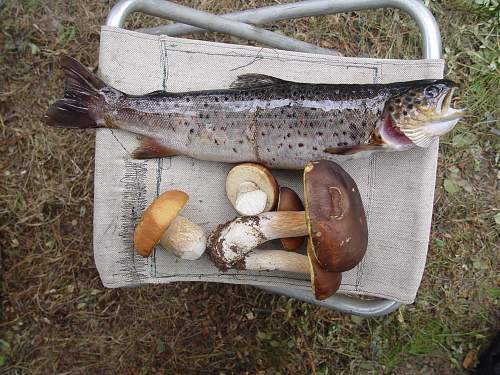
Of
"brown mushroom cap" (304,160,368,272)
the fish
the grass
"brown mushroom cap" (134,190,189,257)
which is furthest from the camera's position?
the grass

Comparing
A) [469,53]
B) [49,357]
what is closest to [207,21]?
[469,53]

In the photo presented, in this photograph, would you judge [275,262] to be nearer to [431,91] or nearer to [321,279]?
[321,279]

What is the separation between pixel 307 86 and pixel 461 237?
161 centimetres

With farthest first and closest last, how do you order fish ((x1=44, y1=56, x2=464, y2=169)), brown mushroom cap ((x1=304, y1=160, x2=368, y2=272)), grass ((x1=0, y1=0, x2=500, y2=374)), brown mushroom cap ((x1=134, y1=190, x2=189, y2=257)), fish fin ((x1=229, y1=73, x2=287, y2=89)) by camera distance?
grass ((x1=0, y1=0, x2=500, y2=374))
fish fin ((x1=229, y1=73, x2=287, y2=89))
fish ((x1=44, y1=56, x2=464, y2=169))
brown mushroom cap ((x1=134, y1=190, x2=189, y2=257))
brown mushroom cap ((x1=304, y1=160, x2=368, y2=272))

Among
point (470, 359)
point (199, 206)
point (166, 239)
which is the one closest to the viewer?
point (166, 239)

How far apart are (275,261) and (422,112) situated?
0.96 meters

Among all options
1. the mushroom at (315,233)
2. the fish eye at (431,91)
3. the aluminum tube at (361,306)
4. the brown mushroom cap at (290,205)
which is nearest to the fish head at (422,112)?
the fish eye at (431,91)

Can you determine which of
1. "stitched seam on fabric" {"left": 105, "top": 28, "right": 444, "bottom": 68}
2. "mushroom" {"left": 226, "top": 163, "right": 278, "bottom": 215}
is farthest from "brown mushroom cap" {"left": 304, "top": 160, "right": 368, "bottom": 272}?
"stitched seam on fabric" {"left": 105, "top": 28, "right": 444, "bottom": 68}

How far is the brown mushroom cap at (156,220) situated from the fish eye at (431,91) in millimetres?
1201

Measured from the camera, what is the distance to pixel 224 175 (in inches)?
91.3

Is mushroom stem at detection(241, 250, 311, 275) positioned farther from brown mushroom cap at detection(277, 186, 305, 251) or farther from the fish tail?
the fish tail

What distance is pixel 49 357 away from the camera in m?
2.94

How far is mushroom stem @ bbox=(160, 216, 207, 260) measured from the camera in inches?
83.7

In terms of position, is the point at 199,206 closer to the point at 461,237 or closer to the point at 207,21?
the point at 207,21
